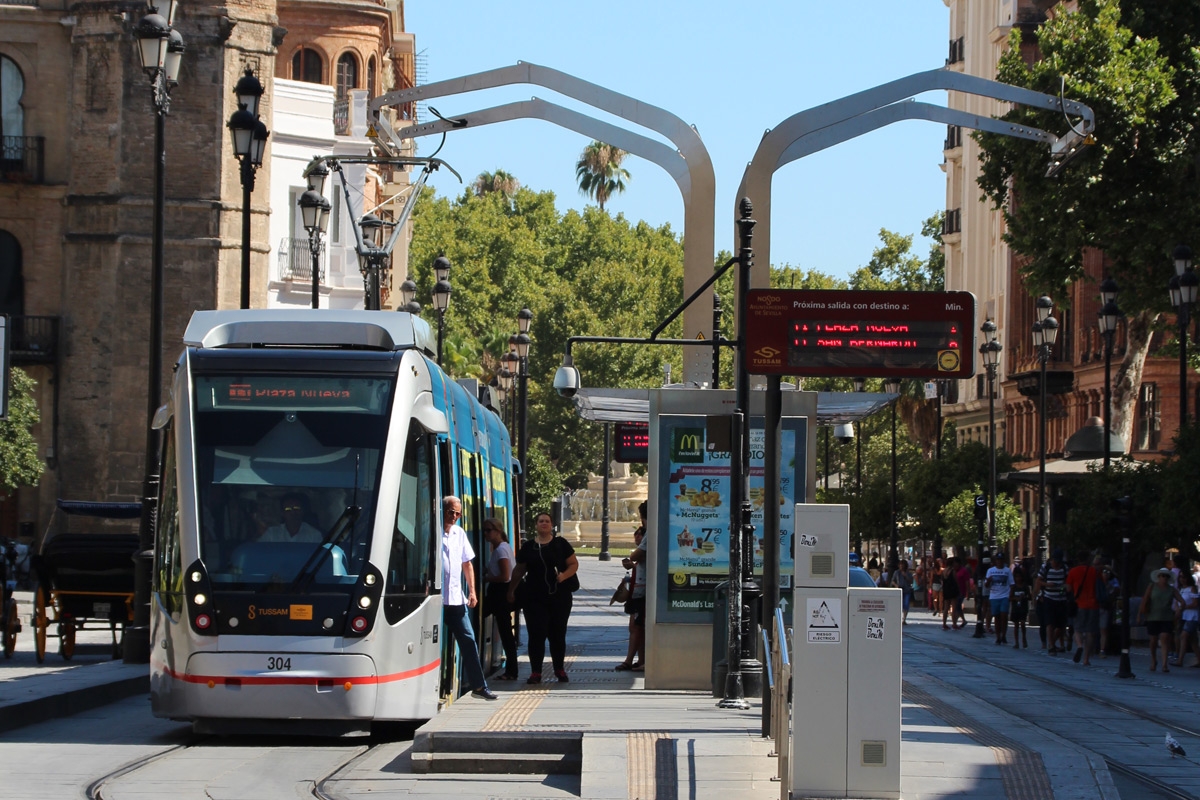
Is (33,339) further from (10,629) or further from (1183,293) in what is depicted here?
(1183,293)

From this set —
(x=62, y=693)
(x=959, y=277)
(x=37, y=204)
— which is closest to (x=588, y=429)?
(x=959, y=277)

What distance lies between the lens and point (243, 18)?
151ft

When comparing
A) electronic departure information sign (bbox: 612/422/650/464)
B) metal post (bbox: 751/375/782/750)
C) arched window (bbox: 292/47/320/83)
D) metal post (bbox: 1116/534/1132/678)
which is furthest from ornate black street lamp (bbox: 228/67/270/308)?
arched window (bbox: 292/47/320/83)

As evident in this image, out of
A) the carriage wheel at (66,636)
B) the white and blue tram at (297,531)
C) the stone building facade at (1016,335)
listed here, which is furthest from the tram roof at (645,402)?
the stone building facade at (1016,335)

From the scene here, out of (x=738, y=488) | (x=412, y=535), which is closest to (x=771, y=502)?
(x=738, y=488)

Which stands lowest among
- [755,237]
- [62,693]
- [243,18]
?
[62,693]

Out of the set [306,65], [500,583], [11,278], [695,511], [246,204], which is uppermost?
[306,65]

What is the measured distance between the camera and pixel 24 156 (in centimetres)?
4684

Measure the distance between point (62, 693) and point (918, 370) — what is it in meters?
8.17

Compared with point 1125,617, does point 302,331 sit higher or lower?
higher

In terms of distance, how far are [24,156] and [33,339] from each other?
4.84 meters

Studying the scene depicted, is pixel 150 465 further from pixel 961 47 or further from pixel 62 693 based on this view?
pixel 961 47

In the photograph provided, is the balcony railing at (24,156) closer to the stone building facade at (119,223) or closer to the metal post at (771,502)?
the stone building facade at (119,223)

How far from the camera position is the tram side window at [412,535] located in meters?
14.0
